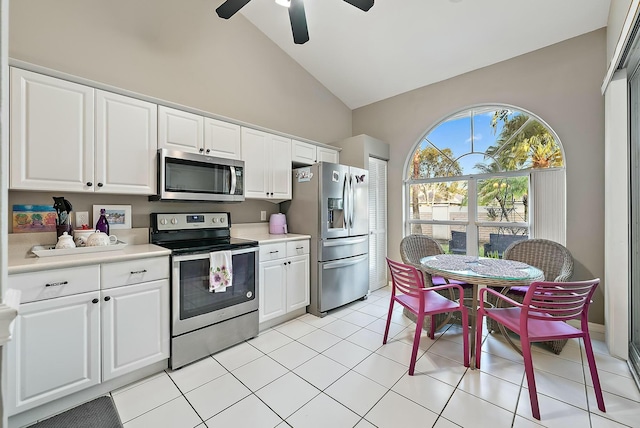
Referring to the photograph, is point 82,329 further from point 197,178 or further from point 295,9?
point 295,9

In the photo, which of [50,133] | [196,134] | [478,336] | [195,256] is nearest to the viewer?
[50,133]

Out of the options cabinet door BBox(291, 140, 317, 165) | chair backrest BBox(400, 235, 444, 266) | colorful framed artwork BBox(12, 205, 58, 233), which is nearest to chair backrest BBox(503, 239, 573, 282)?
chair backrest BBox(400, 235, 444, 266)

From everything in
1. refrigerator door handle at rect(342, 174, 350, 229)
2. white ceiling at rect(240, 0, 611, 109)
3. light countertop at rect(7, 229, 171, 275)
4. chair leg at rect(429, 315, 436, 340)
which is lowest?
chair leg at rect(429, 315, 436, 340)

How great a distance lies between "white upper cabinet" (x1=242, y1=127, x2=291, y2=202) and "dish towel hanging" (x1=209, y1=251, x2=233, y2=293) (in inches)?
34.9

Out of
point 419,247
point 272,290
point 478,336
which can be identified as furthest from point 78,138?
point 419,247

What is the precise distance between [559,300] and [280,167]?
2822 millimetres

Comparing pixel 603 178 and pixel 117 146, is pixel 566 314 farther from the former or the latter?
pixel 117 146

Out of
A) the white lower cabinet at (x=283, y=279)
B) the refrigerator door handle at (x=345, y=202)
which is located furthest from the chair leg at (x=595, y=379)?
the white lower cabinet at (x=283, y=279)

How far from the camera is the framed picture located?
236 centimetres

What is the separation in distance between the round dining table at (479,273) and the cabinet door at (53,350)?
8.35 ft

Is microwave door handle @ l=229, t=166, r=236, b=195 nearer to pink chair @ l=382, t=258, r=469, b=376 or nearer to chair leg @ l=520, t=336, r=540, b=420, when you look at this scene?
pink chair @ l=382, t=258, r=469, b=376

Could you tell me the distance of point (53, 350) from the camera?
5.48ft

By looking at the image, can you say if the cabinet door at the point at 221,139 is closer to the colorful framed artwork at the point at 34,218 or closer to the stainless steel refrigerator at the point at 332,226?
the stainless steel refrigerator at the point at 332,226

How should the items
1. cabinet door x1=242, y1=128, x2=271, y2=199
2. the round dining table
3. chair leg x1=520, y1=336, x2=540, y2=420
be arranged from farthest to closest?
cabinet door x1=242, y1=128, x2=271, y2=199 < the round dining table < chair leg x1=520, y1=336, x2=540, y2=420
